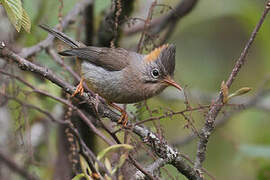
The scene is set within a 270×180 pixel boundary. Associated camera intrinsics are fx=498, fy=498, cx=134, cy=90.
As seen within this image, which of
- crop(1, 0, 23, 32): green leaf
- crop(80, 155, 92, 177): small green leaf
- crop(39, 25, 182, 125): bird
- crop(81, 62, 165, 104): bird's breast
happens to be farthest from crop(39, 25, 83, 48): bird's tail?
crop(80, 155, 92, 177): small green leaf

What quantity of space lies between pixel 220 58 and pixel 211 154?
2174 millimetres

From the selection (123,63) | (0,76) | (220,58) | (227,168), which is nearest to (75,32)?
(123,63)

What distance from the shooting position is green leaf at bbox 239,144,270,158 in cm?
479

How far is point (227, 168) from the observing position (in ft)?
24.2

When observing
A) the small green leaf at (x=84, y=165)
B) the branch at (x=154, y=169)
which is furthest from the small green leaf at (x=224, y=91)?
the small green leaf at (x=84, y=165)

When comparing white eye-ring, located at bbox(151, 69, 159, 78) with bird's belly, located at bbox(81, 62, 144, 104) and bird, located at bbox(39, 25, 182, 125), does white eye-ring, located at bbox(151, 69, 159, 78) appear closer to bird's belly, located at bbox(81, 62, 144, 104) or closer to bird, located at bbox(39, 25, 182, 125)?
bird, located at bbox(39, 25, 182, 125)

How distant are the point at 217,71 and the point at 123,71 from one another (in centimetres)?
443

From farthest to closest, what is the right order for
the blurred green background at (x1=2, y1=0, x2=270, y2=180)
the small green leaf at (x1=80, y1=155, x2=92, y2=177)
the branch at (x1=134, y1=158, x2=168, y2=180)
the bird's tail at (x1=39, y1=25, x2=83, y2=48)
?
the blurred green background at (x1=2, y1=0, x2=270, y2=180) → the bird's tail at (x1=39, y1=25, x2=83, y2=48) → the branch at (x1=134, y1=158, x2=168, y2=180) → the small green leaf at (x1=80, y1=155, x2=92, y2=177)

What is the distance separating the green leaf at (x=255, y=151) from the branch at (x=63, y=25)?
217 cm

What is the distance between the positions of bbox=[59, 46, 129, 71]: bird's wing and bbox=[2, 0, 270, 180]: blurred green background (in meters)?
0.41

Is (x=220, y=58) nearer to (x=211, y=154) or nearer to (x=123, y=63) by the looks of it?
(x=211, y=154)

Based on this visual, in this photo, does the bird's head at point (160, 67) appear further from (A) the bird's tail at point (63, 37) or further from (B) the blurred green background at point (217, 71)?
(A) the bird's tail at point (63, 37)

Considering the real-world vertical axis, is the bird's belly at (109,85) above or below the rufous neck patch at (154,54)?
below

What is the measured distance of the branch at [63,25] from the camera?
470 cm
